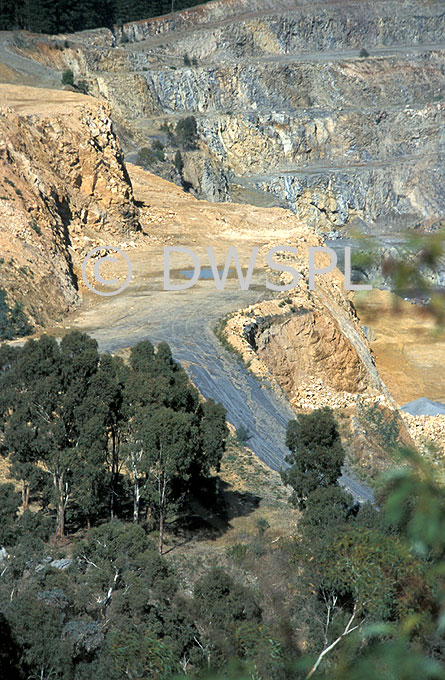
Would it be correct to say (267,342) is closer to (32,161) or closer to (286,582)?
(32,161)

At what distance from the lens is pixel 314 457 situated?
64.7ft

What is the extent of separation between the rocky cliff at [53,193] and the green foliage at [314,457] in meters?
15.8

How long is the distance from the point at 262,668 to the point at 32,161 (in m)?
32.0

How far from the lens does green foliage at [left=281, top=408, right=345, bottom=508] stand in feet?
64.6

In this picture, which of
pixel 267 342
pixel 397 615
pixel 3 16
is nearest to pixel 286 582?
pixel 397 615

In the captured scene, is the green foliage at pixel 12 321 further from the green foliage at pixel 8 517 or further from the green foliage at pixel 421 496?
the green foliage at pixel 421 496

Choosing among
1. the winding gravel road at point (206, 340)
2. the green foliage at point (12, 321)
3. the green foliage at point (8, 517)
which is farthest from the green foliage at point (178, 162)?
the green foliage at point (8, 517)

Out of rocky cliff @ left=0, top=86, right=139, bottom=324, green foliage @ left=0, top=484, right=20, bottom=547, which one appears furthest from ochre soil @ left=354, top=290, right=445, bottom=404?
green foliage @ left=0, top=484, right=20, bottom=547

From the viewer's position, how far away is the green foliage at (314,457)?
19.7m

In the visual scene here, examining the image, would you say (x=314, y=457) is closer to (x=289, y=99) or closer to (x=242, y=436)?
(x=242, y=436)

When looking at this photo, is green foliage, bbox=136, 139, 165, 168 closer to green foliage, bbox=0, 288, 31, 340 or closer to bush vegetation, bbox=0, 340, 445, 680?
green foliage, bbox=0, 288, 31, 340

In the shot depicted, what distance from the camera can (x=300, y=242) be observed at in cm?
4553

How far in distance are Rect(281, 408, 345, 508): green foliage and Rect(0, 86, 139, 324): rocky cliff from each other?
1576cm

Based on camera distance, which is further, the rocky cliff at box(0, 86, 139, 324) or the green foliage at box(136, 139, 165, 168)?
the green foliage at box(136, 139, 165, 168)
